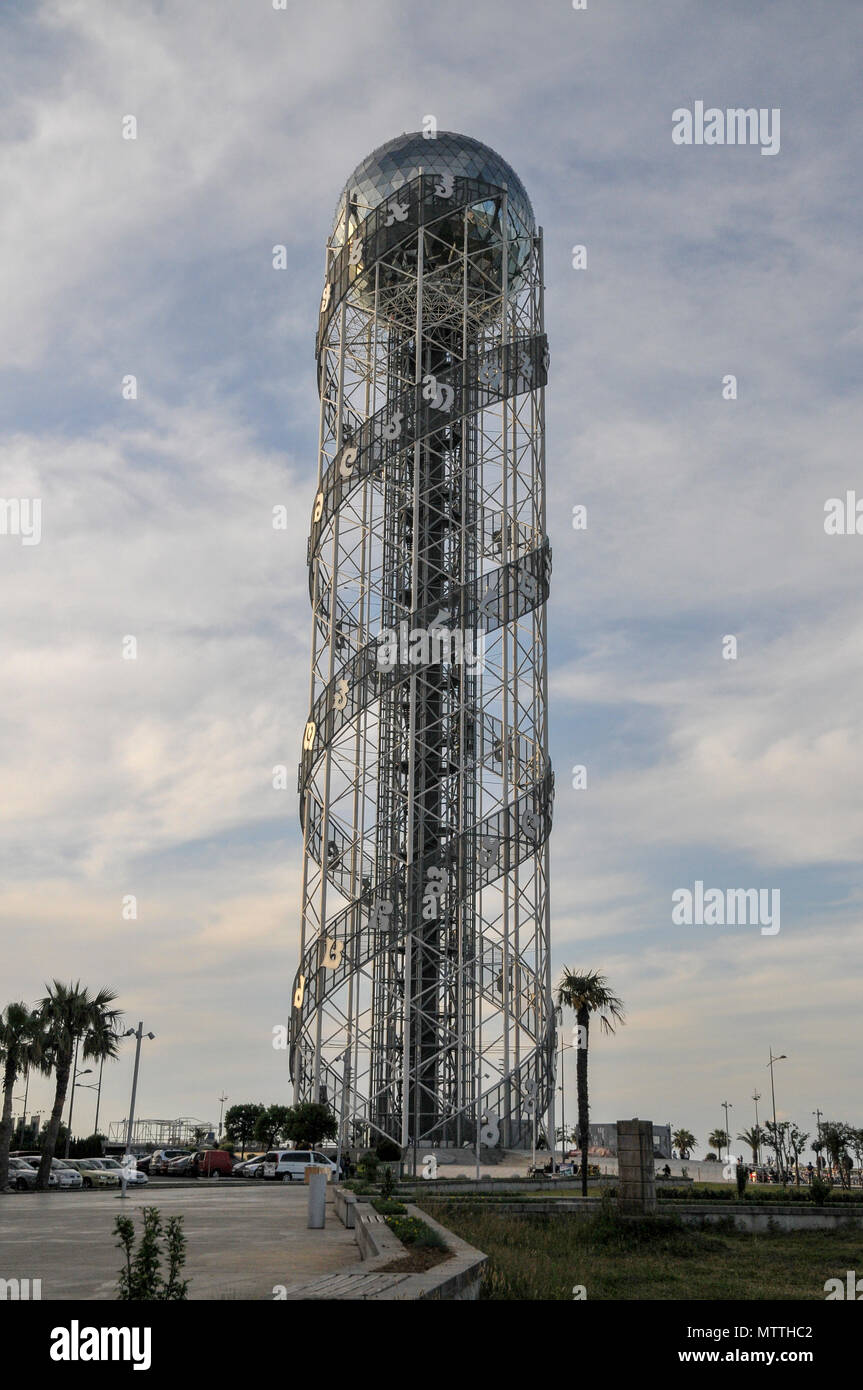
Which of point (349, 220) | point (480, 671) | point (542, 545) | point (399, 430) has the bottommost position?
point (480, 671)

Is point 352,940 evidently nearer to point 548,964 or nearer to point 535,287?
Result: point 548,964

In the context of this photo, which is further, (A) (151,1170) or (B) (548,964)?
(A) (151,1170)

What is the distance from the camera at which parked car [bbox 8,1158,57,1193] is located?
137 feet

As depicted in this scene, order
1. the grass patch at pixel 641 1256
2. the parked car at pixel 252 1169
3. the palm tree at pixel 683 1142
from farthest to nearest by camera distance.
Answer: the palm tree at pixel 683 1142 < the parked car at pixel 252 1169 < the grass patch at pixel 641 1256

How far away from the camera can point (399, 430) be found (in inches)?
1983

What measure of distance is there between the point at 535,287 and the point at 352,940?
2812 cm

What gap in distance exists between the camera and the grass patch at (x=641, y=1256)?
13.9 m

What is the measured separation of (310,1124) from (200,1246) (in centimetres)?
2690

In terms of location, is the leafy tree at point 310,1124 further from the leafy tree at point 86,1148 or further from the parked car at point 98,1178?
the leafy tree at point 86,1148

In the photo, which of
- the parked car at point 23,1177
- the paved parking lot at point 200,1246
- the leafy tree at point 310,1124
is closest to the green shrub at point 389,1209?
the paved parking lot at point 200,1246

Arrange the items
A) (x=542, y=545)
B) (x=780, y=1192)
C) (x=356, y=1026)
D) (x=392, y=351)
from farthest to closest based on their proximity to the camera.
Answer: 1. (x=392, y=351)
2. (x=542, y=545)
3. (x=356, y=1026)
4. (x=780, y=1192)

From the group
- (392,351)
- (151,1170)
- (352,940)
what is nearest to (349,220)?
(392,351)

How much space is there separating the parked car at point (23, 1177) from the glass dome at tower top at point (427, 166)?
3921 cm

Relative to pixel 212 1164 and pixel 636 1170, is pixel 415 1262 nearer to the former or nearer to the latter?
pixel 636 1170
